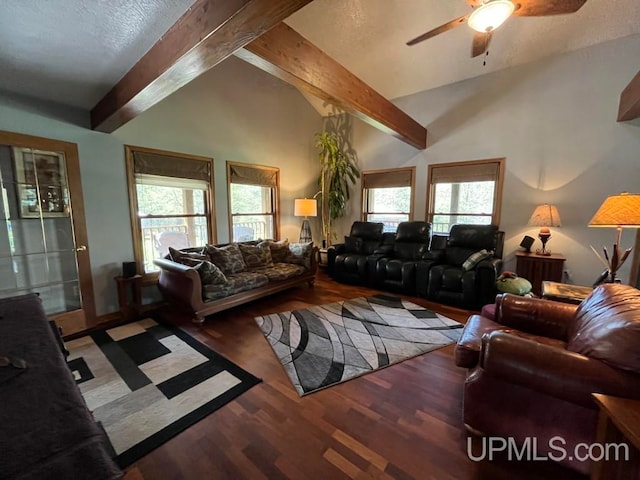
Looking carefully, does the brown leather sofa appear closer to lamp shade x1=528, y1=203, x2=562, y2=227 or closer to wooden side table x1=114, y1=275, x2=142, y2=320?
lamp shade x1=528, y1=203, x2=562, y2=227

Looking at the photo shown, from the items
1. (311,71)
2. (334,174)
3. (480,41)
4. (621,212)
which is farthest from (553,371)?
(334,174)

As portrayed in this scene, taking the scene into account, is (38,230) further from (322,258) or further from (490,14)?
(490,14)

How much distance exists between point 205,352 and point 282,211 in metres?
3.22

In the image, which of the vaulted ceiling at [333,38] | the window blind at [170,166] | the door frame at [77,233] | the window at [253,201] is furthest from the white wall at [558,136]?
the door frame at [77,233]

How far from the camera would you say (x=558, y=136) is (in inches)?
145

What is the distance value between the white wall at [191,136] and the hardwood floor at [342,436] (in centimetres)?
231

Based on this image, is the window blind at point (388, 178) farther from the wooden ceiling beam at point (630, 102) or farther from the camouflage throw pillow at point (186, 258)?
the camouflage throw pillow at point (186, 258)

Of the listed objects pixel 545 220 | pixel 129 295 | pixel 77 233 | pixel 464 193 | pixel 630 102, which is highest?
pixel 630 102

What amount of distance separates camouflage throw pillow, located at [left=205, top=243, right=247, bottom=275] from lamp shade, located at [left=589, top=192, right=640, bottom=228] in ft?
12.4

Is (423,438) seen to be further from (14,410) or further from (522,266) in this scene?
(522,266)

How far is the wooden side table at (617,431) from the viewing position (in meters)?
0.93

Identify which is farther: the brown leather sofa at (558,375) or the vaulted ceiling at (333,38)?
the vaulted ceiling at (333,38)

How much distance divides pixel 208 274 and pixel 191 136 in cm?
204

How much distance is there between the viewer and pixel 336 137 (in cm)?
586
